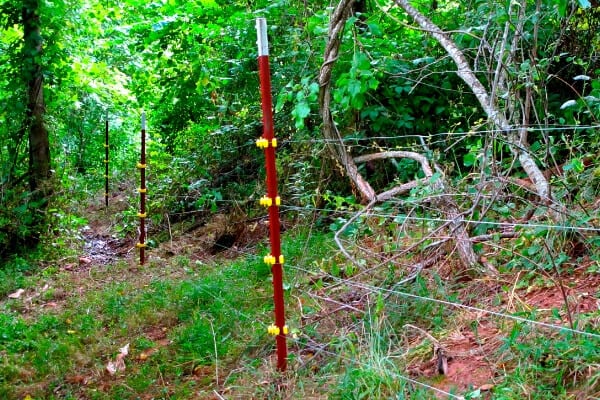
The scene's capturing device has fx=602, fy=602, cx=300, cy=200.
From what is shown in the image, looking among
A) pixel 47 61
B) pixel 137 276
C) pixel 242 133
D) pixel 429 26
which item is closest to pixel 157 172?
pixel 242 133

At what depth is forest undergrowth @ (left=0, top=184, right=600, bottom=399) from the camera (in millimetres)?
2805

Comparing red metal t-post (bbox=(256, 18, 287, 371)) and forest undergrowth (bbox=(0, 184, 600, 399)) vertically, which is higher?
red metal t-post (bbox=(256, 18, 287, 371))

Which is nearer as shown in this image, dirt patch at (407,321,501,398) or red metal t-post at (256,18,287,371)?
dirt patch at (407,321,501,398)

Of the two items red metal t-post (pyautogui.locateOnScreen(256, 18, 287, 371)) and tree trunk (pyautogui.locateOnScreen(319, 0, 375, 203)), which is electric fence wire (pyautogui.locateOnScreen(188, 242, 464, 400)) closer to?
red metal t-post (pyautogui.locateOnScreen(256, 18, 287, 371))

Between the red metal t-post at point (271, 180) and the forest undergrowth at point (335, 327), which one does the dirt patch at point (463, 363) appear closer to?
Answer: the forest undergrowth at point (335, 327)

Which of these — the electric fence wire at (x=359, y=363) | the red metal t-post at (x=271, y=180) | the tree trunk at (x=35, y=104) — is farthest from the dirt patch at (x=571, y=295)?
the tree trunk at (x=35, y=104)

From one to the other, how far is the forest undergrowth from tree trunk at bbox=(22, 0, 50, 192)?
1.60 metres

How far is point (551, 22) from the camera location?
5352 mm

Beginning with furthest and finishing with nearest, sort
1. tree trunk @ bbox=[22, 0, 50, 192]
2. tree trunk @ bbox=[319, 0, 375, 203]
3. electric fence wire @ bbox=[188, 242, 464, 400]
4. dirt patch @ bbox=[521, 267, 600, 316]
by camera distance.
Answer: tree trunk @ bbox=[22, 0, 50, 192]
tree trunk @ bbox=[319, 0, 375, 203]
dirt patch @ bbox=[521, 267, 600, 316]
electric fence wire @ bbox=[188, 242, 464, 400]

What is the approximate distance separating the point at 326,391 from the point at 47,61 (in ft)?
18.1

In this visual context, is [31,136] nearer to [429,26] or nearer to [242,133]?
[242,133]

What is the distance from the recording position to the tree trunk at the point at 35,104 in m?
6.70

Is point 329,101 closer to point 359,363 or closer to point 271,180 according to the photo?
point 271,180

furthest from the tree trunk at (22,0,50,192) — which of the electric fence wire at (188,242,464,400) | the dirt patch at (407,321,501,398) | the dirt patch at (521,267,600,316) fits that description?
the dirt patch at (521,267,600,316)
